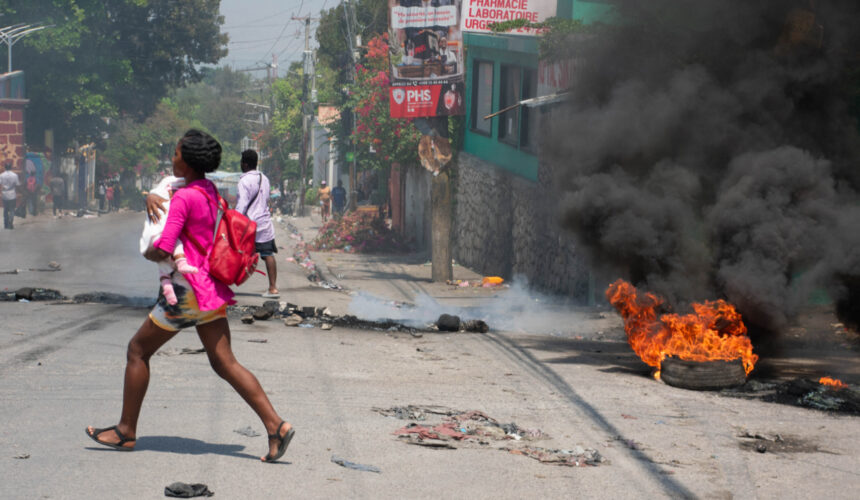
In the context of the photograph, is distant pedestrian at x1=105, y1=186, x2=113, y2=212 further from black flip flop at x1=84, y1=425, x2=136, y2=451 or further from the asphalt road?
black flip flop at x1=84, y1=425, x2=136, y2=451

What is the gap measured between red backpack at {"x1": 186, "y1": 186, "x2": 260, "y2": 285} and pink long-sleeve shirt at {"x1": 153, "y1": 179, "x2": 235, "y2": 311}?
1.1 inches

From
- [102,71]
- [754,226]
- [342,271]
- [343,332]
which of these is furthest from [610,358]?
[102,71]

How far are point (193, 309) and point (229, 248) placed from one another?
0.36m

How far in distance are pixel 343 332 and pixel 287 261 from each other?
11.0m

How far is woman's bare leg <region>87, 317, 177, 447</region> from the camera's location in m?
5.18

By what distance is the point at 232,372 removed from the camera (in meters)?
5.13

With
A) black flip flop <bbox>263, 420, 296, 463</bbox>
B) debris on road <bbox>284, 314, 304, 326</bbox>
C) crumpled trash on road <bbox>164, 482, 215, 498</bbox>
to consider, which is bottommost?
debris on road <bbox>284, 314, 304, 326</bbox>

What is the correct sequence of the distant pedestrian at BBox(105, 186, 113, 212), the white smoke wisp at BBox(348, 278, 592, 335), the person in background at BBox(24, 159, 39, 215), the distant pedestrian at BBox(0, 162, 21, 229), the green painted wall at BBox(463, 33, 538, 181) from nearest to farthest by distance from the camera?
the white smoke wisp at BBox(348, 278, 592, 335)
the green painted wall at BBox(463, 33, 538, 181)
the distant pedestrian at BBox(0, 162, 21, 229)
the person in background at BBox(24, 159, 39, 215)
the distant pedestrian at BBox(105, 186, 113, 212)

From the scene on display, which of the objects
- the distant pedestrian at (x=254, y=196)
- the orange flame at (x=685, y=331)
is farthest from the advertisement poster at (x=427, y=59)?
the orange flame at (x=685, y=331)

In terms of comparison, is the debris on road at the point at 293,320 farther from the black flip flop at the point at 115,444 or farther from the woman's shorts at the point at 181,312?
the woman's shorts at the point at 181,312

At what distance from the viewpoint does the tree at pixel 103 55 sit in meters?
44.0

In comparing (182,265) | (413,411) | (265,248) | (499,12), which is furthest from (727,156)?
→ (499,12)

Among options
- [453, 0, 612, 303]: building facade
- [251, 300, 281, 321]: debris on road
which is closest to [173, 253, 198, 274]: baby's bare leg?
[251, 300, 281, 321]: debris on road

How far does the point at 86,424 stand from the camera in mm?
5879
